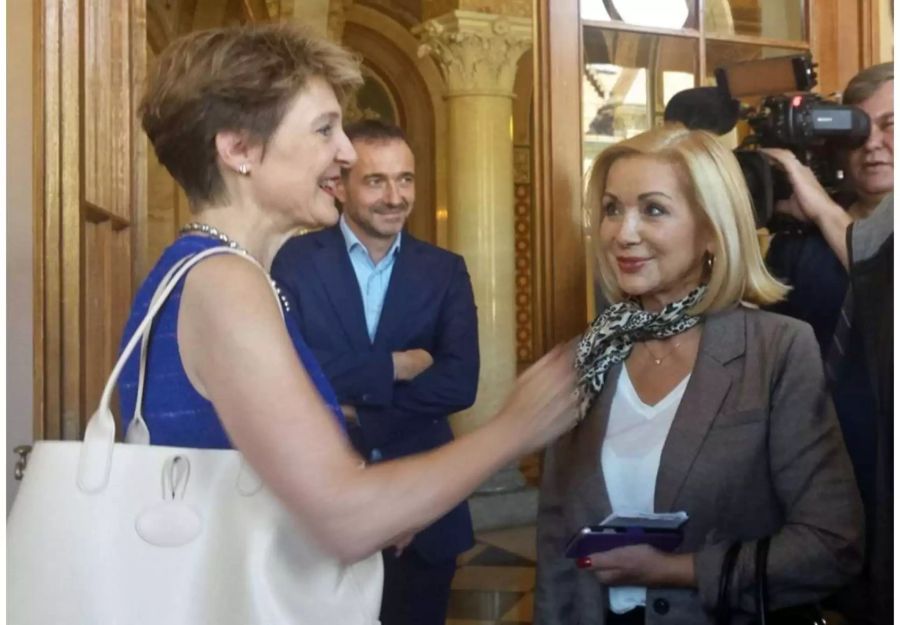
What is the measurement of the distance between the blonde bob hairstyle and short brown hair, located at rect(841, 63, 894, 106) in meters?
0.27

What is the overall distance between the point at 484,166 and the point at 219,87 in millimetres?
3906

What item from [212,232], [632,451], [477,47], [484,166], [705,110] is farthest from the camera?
[484,166]

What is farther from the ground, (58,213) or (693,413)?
(58,213)

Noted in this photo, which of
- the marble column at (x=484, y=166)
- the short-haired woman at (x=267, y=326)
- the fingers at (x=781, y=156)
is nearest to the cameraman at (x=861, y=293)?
the fingers at (x=781, y=156)

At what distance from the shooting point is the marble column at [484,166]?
184 inches

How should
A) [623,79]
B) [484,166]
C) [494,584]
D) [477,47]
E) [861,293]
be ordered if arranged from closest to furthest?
[861,293]
[623,79]
[494,584]
[477,47]
[484,166]

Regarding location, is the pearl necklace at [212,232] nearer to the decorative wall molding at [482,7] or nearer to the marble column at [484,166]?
the marble column at [484,166]

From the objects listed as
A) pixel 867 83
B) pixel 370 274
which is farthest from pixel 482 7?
pixel 867 83

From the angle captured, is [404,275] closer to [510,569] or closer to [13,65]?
[13,65]

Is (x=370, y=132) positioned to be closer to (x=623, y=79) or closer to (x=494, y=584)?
(x=623, y=79)

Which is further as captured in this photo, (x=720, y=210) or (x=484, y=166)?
(x=484, y=166)

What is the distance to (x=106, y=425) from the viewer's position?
0.98 metres

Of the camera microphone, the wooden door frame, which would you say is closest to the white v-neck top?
the camera microphone

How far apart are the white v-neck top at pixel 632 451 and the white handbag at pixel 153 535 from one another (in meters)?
0.61
